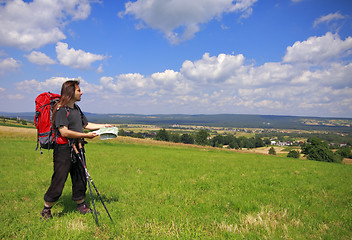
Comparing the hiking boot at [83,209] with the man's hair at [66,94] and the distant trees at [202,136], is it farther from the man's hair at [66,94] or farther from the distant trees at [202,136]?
the distant trees at [202,136]

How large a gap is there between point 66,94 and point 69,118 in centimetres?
61

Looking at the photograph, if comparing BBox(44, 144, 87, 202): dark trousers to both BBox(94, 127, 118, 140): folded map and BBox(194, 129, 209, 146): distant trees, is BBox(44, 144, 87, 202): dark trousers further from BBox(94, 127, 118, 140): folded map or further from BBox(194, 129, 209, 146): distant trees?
BBox(194, 129, 209, 146): distant trees

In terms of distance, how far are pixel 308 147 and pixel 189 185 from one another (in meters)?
75.6

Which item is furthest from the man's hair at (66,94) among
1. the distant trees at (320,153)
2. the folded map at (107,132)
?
the distant trees at (320,153)

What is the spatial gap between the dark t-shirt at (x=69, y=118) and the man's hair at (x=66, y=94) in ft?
0.50

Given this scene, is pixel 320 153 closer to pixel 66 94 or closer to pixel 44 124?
pixel 66 94

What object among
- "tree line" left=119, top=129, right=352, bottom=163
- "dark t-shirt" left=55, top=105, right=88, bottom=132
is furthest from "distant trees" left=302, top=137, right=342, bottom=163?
"dark t-shirt" left=55, top=105, right=88, bottom=132

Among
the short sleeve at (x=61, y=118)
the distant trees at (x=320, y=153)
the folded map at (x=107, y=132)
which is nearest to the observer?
the short sleeve at (x=61, y=118)

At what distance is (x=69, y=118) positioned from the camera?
4762 mm

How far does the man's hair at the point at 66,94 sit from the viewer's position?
466 cm

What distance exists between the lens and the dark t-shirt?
4473 millimetres

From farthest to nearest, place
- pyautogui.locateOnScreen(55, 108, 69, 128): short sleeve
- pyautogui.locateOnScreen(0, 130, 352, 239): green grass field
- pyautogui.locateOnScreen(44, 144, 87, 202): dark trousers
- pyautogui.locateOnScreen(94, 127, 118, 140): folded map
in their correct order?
pyautogui.locateOnScreen(44, 144, 87, 202): dark trousers, pyautogui.locateOnScreen(94, 127, 118, 140): folded map, pyautogui.locateOnScreen(55, 108, 69, 128): short sleeve, pyautogui.locateOnScreen(0, 130, 352, 239): green grass field

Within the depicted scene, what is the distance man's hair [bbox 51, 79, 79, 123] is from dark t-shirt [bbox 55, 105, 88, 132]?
0.15m

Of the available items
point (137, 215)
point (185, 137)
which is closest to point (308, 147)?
point (185, 137)
